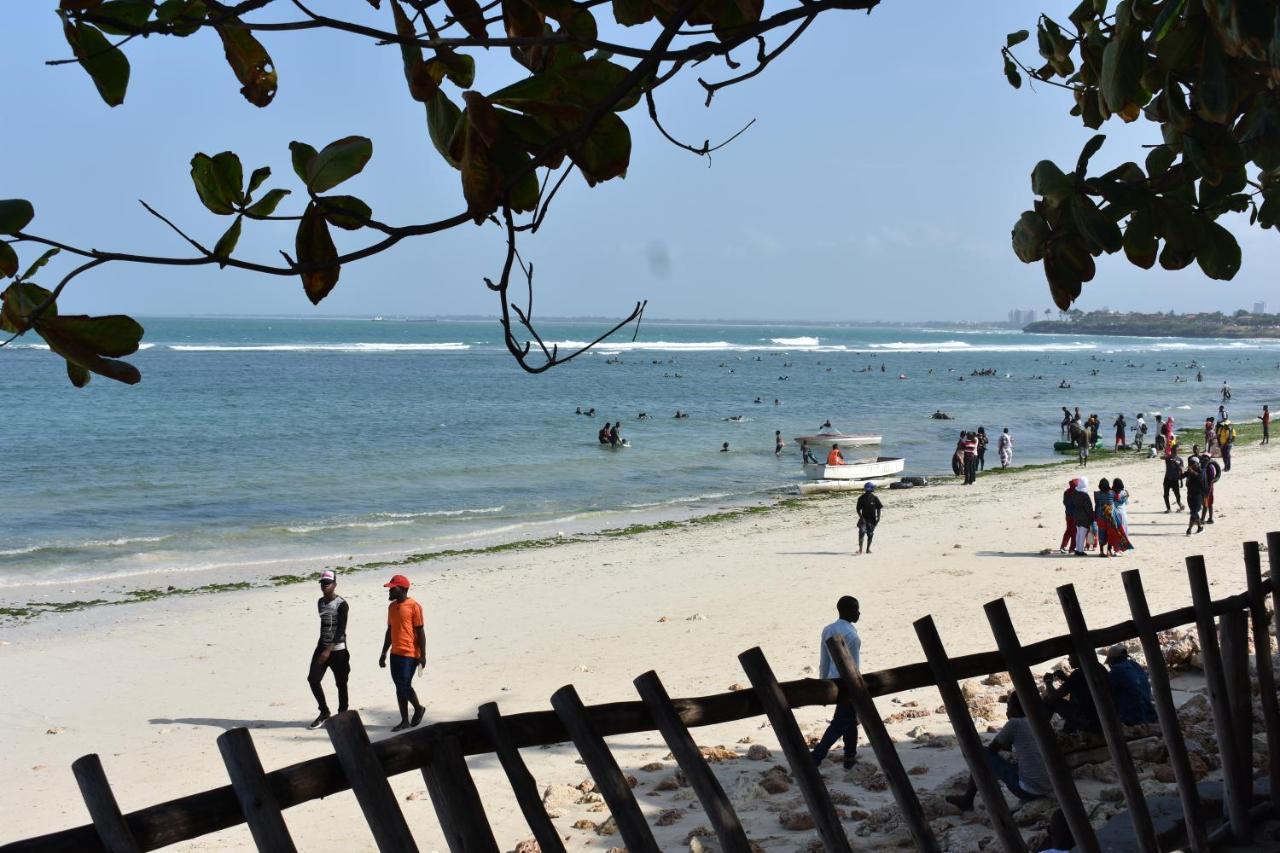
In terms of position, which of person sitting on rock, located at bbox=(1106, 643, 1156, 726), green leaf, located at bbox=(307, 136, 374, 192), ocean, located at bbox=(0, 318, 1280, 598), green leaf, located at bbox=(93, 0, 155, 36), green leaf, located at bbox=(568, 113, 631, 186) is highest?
green leaf, located at bbox=(93, 0, 155, 36)

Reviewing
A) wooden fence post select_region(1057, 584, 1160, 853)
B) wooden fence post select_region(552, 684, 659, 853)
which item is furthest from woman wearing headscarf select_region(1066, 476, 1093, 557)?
wooden fence post select_region(552, 684, 659, 853)

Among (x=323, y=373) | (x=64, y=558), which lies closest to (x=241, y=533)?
(x=64, y=558)

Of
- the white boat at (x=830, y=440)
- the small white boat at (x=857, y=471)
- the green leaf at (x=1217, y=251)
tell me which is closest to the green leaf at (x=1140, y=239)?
the green leaf at (x=1217, y=251)

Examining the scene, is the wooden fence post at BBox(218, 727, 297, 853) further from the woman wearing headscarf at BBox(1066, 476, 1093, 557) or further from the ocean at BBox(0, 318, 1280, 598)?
the ocean at BBox(0, 318, 1280, 598)

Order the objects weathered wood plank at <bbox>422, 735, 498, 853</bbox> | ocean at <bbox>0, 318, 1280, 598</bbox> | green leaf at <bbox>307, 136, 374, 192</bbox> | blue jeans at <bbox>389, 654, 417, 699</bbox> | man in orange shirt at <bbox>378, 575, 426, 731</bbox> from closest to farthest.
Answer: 1. green leaf at <bbox>307, 136, 374, 192</bbox>
2. weathered wood plank at <bbox>422, 735, 498, 853</bbox>
3. man in orange shirt at <bbox>378, 575, 426, 731</bbox>
4. blue jeans at <bbox>389, 654, 417, 699</bbox>
5. ocean at <bbox>0, 318, 1280, 598</bbox>

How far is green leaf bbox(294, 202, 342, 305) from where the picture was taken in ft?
5.94

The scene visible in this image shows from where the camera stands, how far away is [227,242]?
173 cm

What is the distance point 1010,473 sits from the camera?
3122 cm

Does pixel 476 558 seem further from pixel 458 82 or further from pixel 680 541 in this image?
pixel 458 82

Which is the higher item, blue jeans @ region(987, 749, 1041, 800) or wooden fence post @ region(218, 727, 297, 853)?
wooden fence post @ region(218, 727, 297, 853)

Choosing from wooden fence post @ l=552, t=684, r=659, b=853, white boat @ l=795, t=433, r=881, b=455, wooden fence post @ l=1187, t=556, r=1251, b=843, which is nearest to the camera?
wooden fence post @ l=552, t=684, r=659, b=853

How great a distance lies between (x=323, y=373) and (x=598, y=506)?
196 ft

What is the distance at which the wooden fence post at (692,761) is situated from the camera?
276 cm

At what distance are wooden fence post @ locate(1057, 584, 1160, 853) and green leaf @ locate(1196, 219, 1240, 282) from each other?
3.55ft
